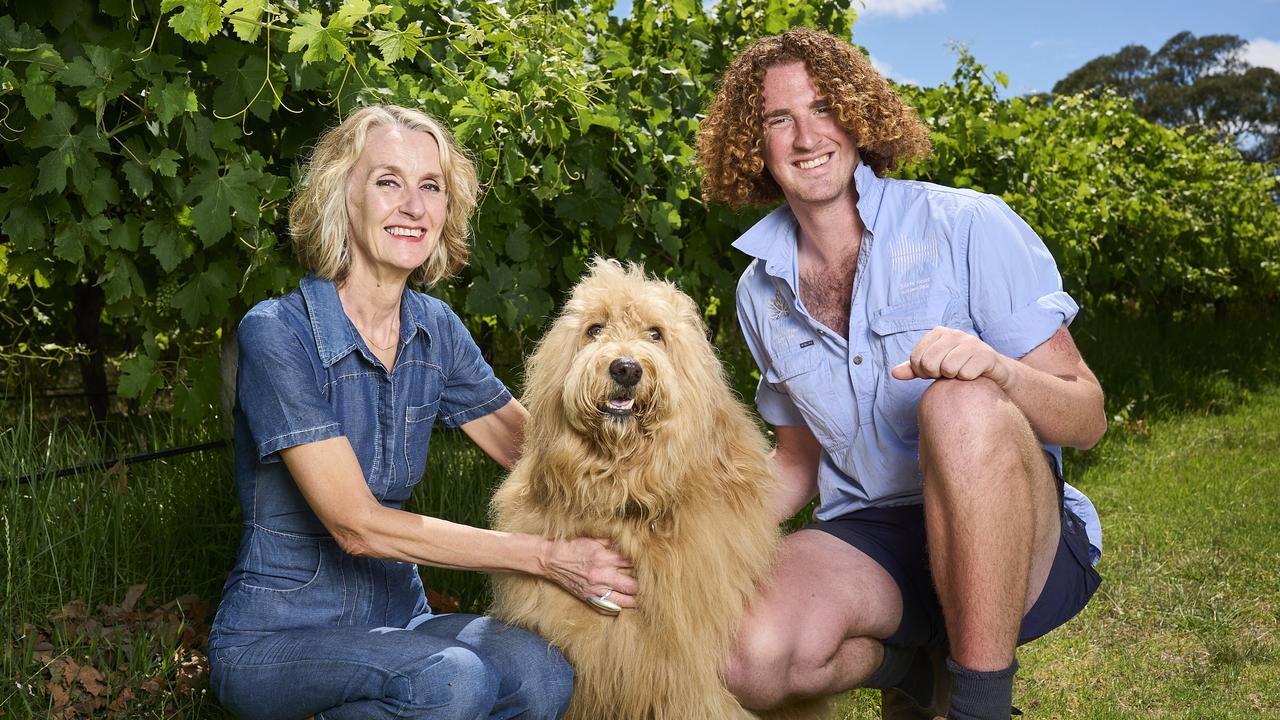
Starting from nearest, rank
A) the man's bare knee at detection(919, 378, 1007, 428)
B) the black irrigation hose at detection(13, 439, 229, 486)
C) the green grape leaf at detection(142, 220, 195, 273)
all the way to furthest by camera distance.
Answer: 1. the man's bare knee at detection(919, 378, 1007, 428)
2. the green grape leaf at detection(142, 220, 195, 273)
3. the black irrigation hose at detection(13, 439, 229, 486)

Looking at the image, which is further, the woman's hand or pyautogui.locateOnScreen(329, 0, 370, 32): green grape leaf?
pyautogui.locateOnScreen(329, 0, 370, 32): green grape leaf

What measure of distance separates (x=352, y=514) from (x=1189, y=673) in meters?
3.09

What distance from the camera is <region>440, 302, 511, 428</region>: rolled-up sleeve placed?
3.01 meters

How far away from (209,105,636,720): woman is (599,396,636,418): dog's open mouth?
0.36 metres

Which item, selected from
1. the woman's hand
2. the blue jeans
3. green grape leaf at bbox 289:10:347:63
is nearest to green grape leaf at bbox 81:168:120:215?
green grape leaf at bbox 289:10:347:63

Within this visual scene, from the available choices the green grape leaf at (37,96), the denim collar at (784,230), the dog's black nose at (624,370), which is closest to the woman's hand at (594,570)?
the dog's black nose at (624,370)

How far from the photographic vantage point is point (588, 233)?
4.35 m

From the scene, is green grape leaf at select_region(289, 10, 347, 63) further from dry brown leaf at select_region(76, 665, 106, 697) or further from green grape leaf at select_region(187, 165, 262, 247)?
dry brown leaf at select_region(76, 665, 106, 697)

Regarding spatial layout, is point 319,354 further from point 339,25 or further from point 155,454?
point 155,454

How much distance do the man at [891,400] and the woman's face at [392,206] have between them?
94 centimetres

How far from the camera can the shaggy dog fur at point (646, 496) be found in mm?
2512

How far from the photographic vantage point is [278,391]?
253cm

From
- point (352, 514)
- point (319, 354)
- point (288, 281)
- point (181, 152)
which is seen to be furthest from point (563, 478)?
point (181, 152)

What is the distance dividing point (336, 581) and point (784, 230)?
1.55 metres
